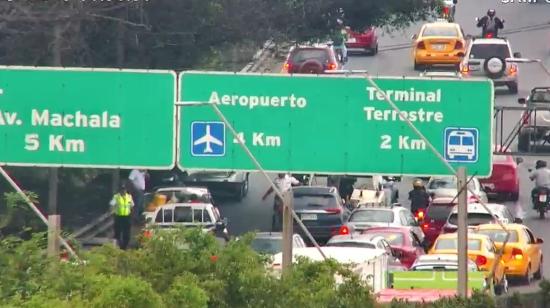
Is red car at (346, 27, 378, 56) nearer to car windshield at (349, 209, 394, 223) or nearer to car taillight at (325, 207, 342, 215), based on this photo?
car taillight at (325, 207, 342, 215)

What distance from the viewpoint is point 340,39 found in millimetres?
51594

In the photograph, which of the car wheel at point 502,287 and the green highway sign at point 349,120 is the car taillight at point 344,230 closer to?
the car wheel at point 502,287

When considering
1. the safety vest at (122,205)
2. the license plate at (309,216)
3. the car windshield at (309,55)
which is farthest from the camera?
the car windshield at (309,55)

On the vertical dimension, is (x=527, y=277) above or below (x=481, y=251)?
below

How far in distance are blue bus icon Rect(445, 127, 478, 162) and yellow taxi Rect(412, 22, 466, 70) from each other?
32973 mm

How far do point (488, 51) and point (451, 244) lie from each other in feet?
75.1

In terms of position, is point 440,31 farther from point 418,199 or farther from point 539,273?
point 539,273

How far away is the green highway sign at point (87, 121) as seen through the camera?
922 inches

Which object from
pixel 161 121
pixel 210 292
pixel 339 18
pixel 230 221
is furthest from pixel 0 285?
pixel 339 18

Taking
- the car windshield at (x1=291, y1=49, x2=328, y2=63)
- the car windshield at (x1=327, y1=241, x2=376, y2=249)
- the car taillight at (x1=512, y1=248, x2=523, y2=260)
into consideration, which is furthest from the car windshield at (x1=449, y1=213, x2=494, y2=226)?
the car windshield at (x1=291, y1=49, x2=328, y2=63)

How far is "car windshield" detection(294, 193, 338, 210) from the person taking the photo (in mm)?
37844

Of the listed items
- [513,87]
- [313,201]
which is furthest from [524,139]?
[513,87]

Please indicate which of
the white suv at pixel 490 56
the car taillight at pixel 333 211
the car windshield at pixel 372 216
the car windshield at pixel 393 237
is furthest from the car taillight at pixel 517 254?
the white suv at pixel 490 56

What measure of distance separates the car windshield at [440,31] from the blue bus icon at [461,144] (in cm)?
3308
